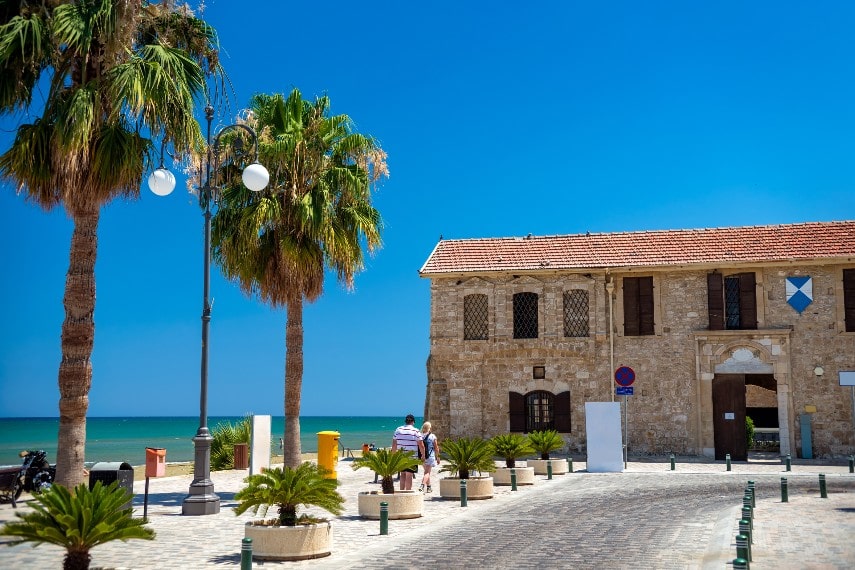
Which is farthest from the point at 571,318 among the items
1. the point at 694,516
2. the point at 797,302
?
the point at 694,516

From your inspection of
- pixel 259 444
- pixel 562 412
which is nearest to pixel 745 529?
pixel 259 444

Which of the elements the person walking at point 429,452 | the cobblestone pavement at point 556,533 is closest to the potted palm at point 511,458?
the cobblestone pavement at point 556,533

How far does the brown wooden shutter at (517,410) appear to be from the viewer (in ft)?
101

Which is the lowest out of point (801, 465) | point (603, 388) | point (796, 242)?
point (801, 465)

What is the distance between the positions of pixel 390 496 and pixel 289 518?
12.4ft

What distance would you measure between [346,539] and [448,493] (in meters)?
5.61

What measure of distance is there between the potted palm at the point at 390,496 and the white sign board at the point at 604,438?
10592 millimetres

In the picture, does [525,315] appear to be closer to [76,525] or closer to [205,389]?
[205,389]

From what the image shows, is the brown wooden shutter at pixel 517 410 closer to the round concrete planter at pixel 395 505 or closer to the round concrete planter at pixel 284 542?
the round concrete planter at pixel 395 505

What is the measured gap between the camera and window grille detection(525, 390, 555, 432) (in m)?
30.7

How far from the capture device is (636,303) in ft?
99.3

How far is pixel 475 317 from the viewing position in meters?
31.8

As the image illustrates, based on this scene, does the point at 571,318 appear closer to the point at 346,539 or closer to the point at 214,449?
the point at 214,449

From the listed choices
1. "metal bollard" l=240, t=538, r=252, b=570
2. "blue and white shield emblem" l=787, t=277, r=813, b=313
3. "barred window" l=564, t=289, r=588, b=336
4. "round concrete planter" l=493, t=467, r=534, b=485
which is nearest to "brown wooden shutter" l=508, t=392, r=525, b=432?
"barred window" l=564, t=289, r=588, b=336
